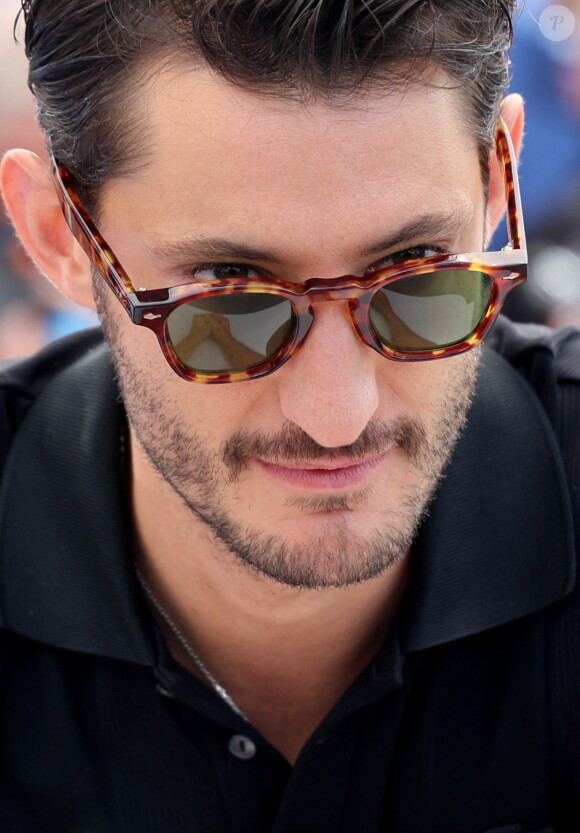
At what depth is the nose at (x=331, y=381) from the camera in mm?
1507

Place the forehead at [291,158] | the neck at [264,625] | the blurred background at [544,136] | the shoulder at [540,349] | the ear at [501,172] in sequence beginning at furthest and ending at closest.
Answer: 1. the blurred background at [544,136]
2. the shoulder at [540,349]
3. the neck at [264,625]
4. the ear at [501,172]
5. the forehead at [291,158]

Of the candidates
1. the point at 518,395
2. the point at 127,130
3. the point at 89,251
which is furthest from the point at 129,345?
the point at 518,395

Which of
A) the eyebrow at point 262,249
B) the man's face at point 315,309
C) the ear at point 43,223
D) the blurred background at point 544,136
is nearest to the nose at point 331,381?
the man's face at point 315,309

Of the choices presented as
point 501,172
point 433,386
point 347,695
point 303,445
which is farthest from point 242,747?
point 501,172

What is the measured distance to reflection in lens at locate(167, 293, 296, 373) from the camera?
4.85 ft

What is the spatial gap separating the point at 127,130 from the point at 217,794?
1.11 m

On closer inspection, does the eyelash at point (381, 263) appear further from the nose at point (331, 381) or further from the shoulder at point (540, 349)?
the shoulder at point (540, 349)

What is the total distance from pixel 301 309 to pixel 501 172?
0.56 m

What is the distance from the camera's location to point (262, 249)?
145 centimetres

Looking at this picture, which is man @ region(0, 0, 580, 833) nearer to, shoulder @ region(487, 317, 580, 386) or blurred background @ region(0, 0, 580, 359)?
shoulder @ region(487, 317, 580, 386)

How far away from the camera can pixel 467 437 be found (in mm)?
1982

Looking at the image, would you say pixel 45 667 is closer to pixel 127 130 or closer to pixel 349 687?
pixel 349 687

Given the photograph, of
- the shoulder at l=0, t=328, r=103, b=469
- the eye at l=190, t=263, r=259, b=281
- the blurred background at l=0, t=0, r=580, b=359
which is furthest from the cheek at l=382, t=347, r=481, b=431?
the blurred background at l=0, t=0, r=580, b=359

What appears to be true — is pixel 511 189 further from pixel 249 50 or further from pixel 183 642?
pixel 183 642
